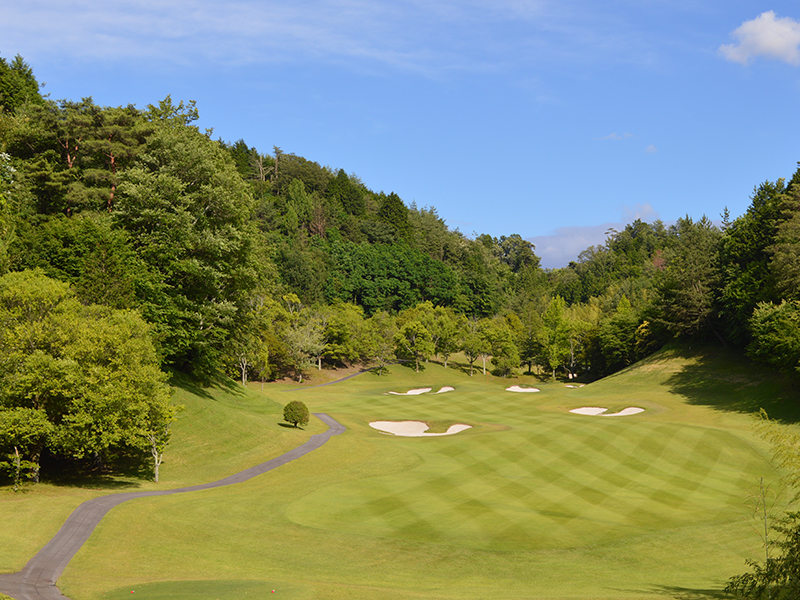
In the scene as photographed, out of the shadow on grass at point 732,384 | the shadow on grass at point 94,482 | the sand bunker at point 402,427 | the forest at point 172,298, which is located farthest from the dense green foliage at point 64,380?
the shadow on grass at point 732,384

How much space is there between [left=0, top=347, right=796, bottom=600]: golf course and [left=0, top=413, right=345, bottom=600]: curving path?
38cm

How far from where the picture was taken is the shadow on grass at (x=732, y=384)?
55.0 meters

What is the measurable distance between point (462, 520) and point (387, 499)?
177 inches

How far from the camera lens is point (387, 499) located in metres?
26.5

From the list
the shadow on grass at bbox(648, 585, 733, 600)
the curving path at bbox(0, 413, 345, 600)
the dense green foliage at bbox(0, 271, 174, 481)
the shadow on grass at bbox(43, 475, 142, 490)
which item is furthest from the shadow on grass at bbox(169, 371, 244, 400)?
the shadow on grass at bbox(648, 585, 733, 600)

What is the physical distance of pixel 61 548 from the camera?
19.2m

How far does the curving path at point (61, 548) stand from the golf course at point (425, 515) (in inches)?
15.2

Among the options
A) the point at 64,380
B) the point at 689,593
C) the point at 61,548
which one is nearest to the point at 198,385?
the point at 64,380

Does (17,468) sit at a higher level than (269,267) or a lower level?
lower

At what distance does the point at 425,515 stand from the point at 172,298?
27.2 meters

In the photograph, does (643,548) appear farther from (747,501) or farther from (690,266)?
(690,266)

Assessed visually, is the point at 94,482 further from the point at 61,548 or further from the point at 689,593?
the point at 689,593

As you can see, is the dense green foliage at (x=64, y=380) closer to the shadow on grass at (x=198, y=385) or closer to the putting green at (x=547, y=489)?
the putting green at (x=547, y=489)

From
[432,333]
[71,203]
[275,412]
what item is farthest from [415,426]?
[432,333]
